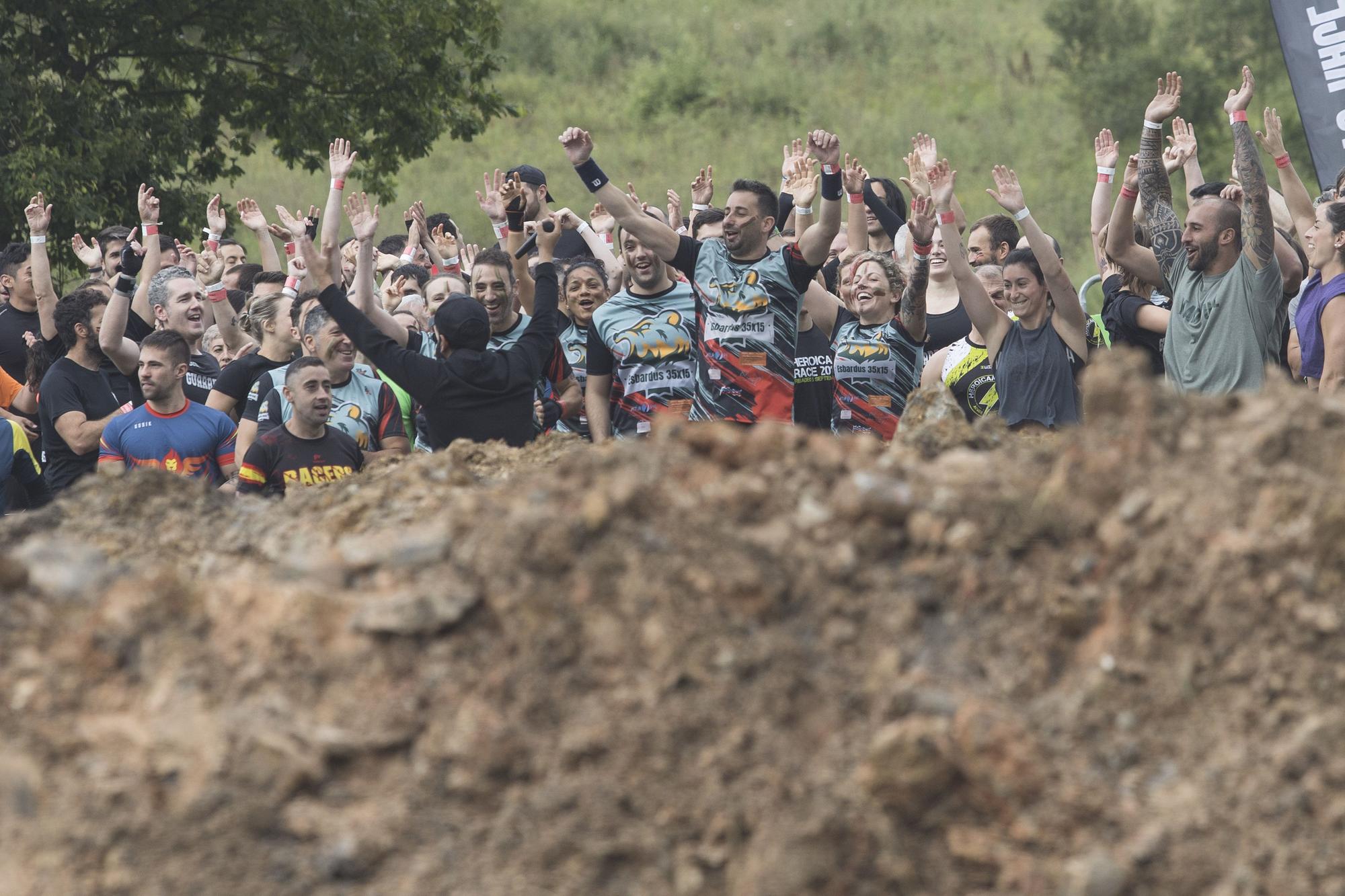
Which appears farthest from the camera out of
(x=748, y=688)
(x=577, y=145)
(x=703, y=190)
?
(x=703, y=190)

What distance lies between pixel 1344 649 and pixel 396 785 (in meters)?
2.13

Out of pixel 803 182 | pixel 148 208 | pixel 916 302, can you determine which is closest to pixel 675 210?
pixel 803 182

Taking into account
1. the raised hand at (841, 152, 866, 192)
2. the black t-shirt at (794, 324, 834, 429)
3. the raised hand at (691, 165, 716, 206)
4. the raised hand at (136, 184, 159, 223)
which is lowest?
the black t-shirt at (794, 324, 834, 429)

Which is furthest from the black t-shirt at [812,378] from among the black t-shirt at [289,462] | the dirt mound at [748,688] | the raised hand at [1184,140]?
the dirt mound at [748,688]

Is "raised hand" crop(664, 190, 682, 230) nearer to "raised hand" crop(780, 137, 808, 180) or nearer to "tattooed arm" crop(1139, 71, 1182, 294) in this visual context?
"raised hand" crop(780, 137, 808, 180)

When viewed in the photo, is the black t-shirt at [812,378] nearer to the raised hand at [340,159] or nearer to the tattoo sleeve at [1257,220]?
the tattoo sleeve at [1257,220]

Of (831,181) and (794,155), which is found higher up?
(794,155)

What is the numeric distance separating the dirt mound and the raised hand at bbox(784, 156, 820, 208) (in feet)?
15.4

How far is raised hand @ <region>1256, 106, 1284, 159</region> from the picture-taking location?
335 inches

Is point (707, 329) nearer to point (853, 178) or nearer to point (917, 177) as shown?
point (853, 178)

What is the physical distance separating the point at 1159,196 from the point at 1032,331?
1.34 m

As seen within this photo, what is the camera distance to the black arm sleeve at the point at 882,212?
924cm

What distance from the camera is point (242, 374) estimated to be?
7.92 meters

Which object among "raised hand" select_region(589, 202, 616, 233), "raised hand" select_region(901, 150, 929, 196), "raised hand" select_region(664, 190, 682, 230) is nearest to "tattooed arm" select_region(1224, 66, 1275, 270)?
"raised hand" select_region(901, 150, 929, 196)
